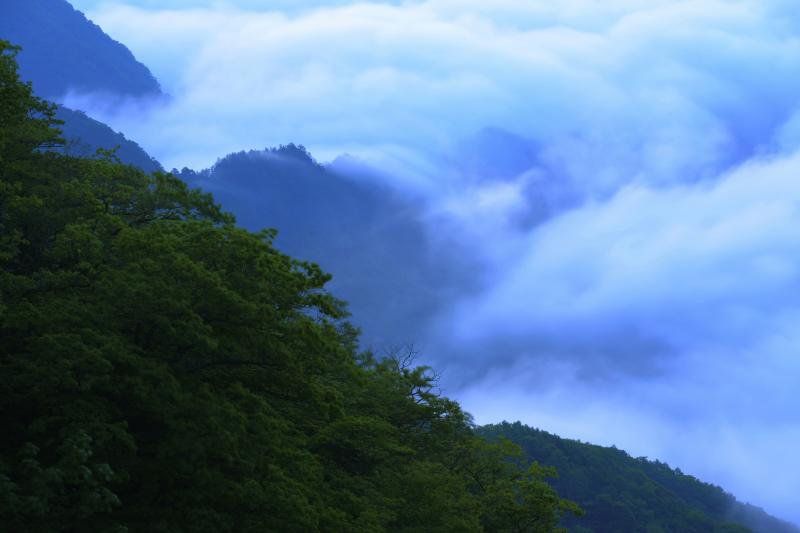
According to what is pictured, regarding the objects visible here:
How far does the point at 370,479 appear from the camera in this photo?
84.6 ft

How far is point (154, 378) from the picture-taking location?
15391 millimetres

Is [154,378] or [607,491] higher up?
[607,491]

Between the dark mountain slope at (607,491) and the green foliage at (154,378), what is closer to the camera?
the green foliage at (154,378)

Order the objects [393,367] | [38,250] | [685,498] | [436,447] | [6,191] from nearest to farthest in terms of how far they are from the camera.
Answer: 1. [6,191]
2. [38,250]
3. [436,447]
4. [393,367]
5. [685,498]

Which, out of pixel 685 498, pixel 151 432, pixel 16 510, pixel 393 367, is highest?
pixel 685 498

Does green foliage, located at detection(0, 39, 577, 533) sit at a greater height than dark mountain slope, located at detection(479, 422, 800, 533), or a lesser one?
lesser

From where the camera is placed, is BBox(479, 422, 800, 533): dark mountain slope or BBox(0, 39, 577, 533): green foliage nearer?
BBox(0, 39, 577, 533): green foliage

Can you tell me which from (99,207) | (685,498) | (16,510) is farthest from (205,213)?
(685,498)

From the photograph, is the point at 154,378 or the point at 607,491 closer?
the point at 154,378

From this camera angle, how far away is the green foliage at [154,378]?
14.3 meters

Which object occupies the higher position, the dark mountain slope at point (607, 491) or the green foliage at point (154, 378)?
the dark mountain slope at point (607, 491)

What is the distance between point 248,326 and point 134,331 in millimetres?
2382

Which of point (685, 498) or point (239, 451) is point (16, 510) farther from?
point (685, 498)

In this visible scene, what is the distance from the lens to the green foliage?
14.3 meters
